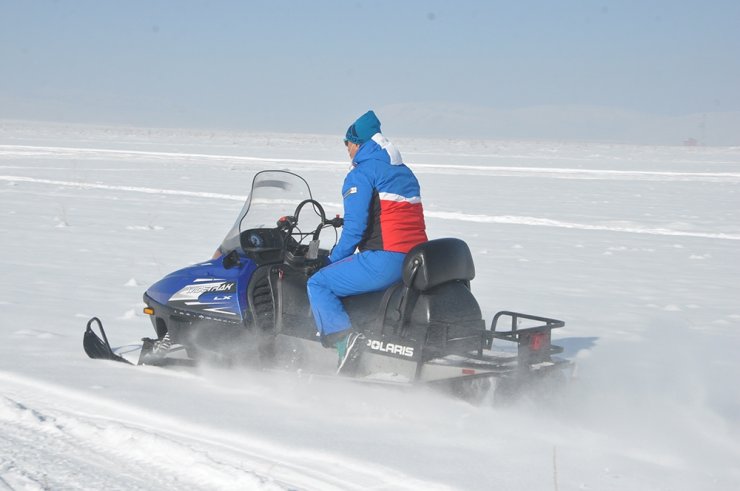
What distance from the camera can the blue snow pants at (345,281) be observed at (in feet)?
15.4

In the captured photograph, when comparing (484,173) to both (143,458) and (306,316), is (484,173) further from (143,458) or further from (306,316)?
(143,458)

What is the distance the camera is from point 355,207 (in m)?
4.70

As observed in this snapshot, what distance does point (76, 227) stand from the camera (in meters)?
12.3

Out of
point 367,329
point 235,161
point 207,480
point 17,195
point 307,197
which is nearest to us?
point 207,480

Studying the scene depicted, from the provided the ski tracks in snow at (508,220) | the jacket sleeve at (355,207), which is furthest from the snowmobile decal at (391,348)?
the ski tracks in snow at (508,220)

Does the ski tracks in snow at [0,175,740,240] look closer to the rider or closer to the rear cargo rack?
the rear cargo rack

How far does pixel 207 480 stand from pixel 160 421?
0.81 m

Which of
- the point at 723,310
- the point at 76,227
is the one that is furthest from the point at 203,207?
the point at 723,310

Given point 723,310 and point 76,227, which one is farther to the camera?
point 76,227

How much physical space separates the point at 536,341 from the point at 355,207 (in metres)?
1.23

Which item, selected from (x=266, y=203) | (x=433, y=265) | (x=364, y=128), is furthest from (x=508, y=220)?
(x=433, y=265)

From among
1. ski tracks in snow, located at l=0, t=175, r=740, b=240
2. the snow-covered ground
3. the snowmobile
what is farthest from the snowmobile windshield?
ski tracks in snow, located at l=0, t=175, r=740, b=240

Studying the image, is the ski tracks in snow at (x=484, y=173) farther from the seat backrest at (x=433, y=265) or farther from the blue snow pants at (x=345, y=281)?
the blue snow pants at (x=345, y=281)

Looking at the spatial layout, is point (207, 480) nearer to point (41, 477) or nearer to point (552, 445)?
point (41, 477)
